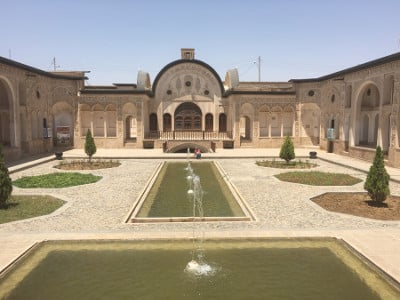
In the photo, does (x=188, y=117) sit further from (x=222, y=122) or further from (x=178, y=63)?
(x=178, y=63)

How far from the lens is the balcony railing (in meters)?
30.0

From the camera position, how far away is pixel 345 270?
6910mm

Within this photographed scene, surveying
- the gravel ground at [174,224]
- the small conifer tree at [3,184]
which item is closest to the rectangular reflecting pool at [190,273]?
the gravel ground at [174,224]

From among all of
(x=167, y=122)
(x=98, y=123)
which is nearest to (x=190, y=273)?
(x=98, y=123)

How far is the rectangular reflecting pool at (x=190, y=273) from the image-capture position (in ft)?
19.9

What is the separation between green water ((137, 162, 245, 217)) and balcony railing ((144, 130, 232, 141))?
428 inches

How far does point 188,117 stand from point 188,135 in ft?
12.5

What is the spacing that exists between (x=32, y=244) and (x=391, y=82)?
21.7m

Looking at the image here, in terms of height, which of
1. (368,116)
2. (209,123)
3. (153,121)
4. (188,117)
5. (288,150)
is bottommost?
(288,150)

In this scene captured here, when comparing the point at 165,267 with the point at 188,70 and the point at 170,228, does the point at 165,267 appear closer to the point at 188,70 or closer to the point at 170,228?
the point at 170,228

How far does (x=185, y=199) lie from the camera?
12.8 metres

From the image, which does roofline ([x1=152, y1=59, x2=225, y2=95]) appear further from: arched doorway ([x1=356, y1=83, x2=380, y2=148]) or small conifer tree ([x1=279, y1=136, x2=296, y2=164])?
small conifer tree ([x1=279, y1=136, x2=296, y2=164])

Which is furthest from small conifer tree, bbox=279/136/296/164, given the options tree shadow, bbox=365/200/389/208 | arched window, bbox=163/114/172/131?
arched window, bbox=163/114/172/131

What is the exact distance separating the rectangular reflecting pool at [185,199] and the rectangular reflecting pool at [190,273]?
2237mm
